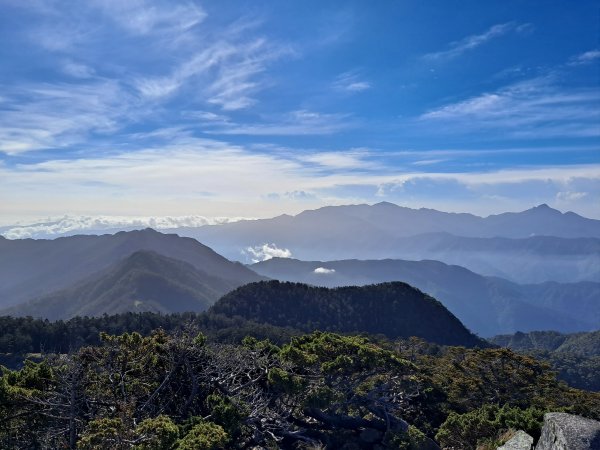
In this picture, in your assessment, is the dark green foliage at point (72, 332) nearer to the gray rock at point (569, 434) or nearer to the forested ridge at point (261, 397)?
the forested ridge at point (261, 397)

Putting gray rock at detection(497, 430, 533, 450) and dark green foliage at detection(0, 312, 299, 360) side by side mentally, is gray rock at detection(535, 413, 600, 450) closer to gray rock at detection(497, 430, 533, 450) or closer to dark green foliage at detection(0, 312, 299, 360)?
gray rock at detection(497, 430, 533, 450)

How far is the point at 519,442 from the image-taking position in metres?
19.4

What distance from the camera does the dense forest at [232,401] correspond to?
2075 cm

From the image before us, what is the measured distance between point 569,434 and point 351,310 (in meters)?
139

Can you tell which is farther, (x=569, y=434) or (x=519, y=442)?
(x=519, y=442)

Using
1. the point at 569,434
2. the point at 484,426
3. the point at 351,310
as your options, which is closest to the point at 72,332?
the point at 351,310

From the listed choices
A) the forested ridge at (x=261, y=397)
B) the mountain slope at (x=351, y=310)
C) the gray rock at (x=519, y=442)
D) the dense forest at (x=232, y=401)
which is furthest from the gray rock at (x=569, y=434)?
the mountain slope at (x=351, y=310)

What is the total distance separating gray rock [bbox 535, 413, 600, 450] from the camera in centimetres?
1587

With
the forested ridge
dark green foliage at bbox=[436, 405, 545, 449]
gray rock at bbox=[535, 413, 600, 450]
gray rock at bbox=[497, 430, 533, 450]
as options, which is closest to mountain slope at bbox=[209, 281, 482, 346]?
the forested ridge

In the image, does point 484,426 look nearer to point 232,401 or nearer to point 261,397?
point 261,397

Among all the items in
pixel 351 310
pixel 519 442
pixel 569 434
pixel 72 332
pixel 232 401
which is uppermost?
pixel 569 434

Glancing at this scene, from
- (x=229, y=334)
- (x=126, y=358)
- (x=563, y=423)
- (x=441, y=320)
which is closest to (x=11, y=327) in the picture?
(x=229, y=334)

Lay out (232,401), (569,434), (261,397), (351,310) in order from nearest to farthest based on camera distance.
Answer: (569,434) → (232,401) → (261,397) → (351,310)

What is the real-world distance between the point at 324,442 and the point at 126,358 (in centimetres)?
1331
